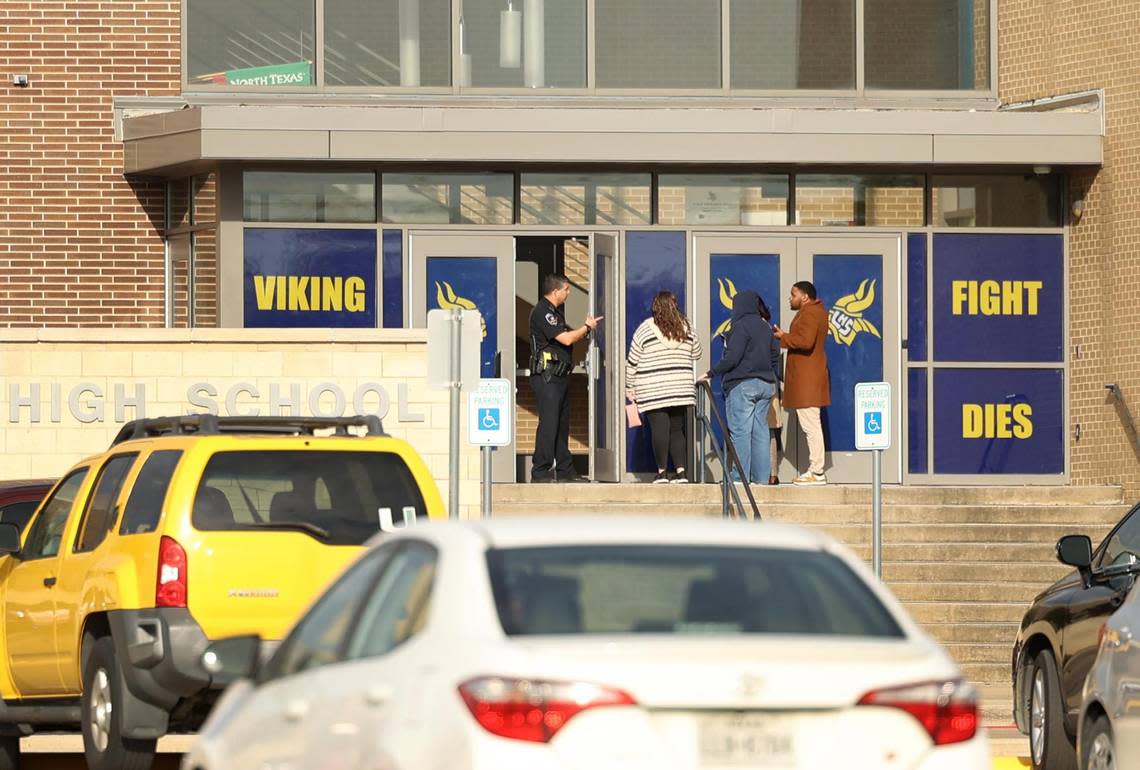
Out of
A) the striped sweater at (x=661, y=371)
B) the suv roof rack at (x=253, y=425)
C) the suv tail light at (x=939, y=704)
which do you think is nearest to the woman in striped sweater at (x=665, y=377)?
the striped sweater at (x=661, y=371)

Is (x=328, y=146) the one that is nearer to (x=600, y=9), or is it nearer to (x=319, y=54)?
(x=319, y=54)

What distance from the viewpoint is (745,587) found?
6.19 metres

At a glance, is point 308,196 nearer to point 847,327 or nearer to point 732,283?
point 732,283

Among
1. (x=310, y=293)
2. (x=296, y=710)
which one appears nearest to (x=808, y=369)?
(x=310, y=293)

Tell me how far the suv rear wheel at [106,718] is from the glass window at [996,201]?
13.7 m

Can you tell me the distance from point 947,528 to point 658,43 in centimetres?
637

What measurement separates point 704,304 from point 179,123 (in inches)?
215

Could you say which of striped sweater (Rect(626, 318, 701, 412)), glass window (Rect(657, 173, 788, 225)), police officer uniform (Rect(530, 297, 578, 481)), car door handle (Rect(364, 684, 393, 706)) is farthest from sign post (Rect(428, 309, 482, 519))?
car door handle (Rect(364, 684, 393, 706))

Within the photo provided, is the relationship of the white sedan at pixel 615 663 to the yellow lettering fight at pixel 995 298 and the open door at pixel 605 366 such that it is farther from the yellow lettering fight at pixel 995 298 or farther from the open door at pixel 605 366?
the yellow lettering fight at pixel 995 298

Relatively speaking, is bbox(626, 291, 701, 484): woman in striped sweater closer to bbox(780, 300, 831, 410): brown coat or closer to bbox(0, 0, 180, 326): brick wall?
bbox(780, 300, 831, 410): brown coat

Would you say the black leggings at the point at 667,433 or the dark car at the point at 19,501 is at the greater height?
the black leggings at the point at 667,433

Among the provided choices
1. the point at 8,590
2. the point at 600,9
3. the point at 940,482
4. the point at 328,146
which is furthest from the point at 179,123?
the point at 8,590

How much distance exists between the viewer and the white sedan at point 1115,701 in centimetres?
850

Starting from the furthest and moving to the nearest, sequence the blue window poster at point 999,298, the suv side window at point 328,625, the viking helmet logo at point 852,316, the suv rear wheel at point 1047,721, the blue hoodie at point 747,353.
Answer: the blue window poster at point 999,298 → the viking helmet logo at point 852,316 → the blue hoodie at point 747,353 → the suv rear wheel at point 1047,721 → the suv side window at point 328,625
